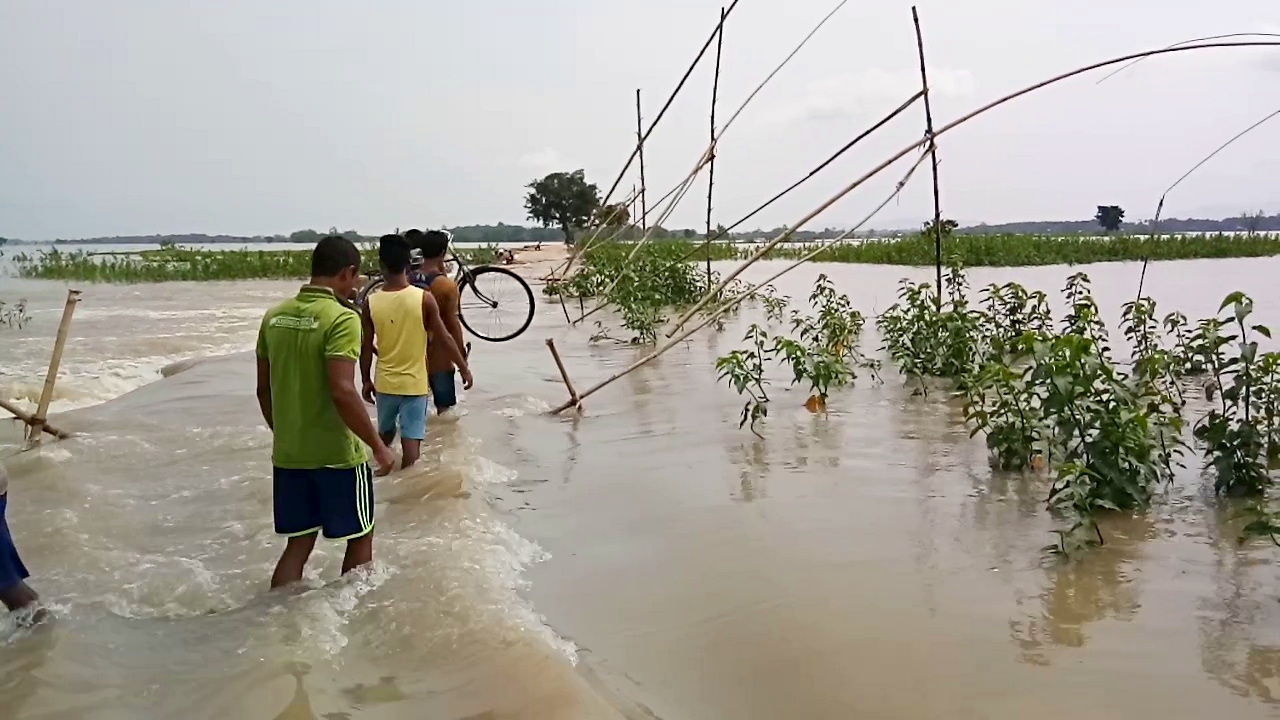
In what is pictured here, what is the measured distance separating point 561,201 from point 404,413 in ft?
156

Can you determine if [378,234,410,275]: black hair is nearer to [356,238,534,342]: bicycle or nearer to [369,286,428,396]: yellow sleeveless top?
[369,286,428,396]: yellow sleeveless top

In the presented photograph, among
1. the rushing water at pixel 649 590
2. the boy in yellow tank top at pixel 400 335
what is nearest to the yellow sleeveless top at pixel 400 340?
the boy in yellow tank top at pixel 400 335

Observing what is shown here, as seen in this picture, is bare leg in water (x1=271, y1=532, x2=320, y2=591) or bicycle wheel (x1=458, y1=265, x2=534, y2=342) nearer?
bare leg in water (x1=271, y1=532, x2=320, y2=591)

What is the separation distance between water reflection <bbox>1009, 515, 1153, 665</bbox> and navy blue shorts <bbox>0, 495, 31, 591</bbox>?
364 centimetres

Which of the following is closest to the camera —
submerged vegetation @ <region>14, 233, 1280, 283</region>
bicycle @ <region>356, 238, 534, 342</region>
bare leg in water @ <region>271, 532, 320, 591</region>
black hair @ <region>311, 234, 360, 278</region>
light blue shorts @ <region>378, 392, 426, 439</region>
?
black hair @ <region>311, 234, 360, 278</region>

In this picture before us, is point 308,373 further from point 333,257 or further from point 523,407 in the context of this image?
point 523,407

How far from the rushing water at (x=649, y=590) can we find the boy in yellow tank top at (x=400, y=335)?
0.47 metres

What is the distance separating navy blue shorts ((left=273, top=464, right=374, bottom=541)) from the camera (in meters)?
3.87

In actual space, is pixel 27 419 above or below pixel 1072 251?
below

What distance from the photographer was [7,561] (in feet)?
11.9

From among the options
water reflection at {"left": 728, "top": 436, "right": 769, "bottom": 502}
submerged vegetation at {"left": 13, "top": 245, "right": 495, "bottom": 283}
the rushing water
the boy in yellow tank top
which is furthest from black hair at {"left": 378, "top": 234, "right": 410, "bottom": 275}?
submerged vegetation at {"left": 13, "top": 245, "right": 495, "bottom": 283}

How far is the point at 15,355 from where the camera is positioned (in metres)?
13.8

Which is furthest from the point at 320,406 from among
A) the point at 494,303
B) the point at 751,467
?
the point at 494,303

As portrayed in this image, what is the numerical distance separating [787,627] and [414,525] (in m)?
2.35
